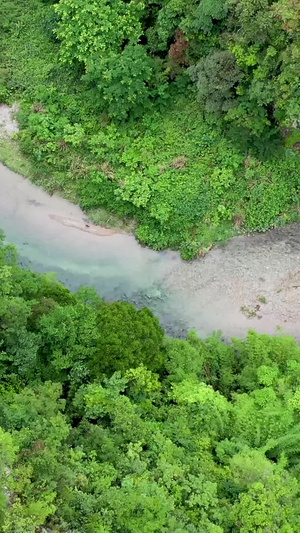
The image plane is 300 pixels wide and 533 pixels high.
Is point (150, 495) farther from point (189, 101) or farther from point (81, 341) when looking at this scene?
point (189, 101)

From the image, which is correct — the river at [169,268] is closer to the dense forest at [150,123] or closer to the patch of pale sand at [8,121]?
the dense forest at [150,123]

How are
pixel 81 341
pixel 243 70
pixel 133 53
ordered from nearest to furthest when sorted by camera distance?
pixel 81 341
pixel 243 70
pixel 133 53

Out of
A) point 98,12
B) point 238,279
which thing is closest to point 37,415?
point 238,279

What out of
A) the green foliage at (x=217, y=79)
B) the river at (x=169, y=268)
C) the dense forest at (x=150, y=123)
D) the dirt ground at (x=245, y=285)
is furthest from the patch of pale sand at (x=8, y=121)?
the dirt ground at (x=245, y=285)

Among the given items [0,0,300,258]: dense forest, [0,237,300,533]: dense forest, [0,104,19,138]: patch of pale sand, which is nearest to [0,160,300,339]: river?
[0,0,300,258]: dense forest

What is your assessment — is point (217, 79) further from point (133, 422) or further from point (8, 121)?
point (133, 422)
